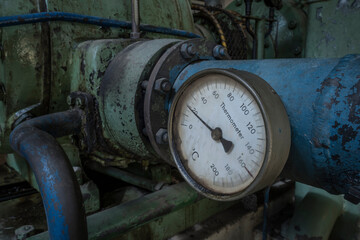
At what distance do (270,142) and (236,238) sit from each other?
1.12 m

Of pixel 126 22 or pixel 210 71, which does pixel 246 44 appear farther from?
pixel 210 71

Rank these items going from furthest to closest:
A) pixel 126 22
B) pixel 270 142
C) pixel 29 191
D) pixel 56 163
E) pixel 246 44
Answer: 1. pixel 246 44
2. pixel 29 191
3. pixel 126 22
4. pixel 56 163
5. pixel 270 142

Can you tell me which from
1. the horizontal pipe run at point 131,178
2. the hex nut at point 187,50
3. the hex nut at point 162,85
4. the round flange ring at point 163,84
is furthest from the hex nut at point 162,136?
the horizontal pipe run at point 131,178

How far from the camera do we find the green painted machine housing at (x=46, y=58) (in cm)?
88

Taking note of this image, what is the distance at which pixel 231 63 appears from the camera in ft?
2.45

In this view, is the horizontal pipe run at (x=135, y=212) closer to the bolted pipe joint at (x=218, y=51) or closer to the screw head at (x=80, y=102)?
the screw head at (x=80, y=102)

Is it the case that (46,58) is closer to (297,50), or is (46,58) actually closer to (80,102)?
(80,102)

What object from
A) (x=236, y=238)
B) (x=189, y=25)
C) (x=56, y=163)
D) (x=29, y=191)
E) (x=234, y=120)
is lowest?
(x=236, y=238)

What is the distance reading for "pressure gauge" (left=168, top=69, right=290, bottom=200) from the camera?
53cm

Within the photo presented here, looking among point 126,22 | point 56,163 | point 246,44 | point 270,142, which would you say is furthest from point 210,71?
point 246,44

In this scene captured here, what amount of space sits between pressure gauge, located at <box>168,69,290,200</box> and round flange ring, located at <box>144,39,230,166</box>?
0.28 ft

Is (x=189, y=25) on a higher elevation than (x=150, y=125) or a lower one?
higher

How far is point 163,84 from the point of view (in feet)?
2.41

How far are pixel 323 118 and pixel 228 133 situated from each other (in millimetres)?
185
